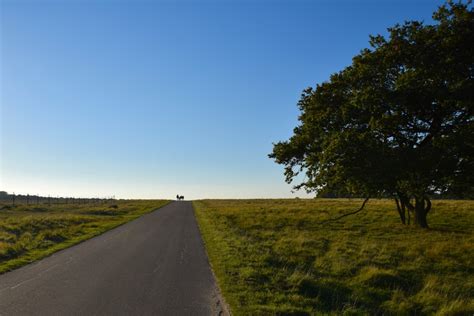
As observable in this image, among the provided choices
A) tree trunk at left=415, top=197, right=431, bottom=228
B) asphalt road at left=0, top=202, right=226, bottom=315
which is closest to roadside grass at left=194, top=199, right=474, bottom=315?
asphalt road at left=0, top=202, right=226, bottom=315

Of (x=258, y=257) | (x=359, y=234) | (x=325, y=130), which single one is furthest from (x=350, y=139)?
(x=258, y=257)

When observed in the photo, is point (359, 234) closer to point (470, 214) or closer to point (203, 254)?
point (203, 254)

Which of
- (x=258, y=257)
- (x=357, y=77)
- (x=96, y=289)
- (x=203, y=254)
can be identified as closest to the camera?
(x=96, y=289)

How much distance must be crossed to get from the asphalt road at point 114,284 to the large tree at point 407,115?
9.37 m

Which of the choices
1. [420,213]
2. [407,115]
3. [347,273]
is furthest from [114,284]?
[420,213]

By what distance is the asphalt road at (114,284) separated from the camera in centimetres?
766

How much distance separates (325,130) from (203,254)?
1126 centimetres

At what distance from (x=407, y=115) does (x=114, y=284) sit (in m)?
16.4

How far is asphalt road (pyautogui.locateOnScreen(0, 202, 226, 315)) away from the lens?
7664 millimetres

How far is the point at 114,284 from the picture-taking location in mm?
9680

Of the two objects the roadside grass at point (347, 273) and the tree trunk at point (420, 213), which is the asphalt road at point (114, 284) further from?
the tree trunk at point (420, 213)

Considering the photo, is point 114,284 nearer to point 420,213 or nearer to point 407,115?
point 407,115

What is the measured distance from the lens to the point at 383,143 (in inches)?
745

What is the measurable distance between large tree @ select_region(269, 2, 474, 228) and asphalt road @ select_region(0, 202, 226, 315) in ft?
30.7
